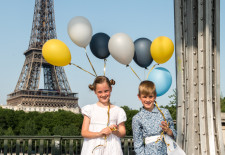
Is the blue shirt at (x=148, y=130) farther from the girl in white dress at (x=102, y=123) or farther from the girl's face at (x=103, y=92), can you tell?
the girl's face at (x=103, y=92)

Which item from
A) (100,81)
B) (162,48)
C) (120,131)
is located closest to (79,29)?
(162,48)

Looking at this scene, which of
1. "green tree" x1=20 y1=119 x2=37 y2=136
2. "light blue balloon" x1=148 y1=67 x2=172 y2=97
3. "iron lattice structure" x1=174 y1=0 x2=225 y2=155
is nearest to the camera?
"iron lattice structure" x1=174 y1=0 x2=225 y2=155

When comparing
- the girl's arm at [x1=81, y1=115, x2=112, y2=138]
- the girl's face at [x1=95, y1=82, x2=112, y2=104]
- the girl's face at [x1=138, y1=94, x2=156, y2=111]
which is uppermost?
the girl's face at [x1=95, y1=82, x2=112, y2=104]

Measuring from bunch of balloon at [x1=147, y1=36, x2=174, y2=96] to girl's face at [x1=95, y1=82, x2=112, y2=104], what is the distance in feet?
4.33

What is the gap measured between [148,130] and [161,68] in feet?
5.20

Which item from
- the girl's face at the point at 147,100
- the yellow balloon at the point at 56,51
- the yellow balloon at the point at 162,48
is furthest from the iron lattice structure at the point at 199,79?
the yellow balloon at the point at 56,51

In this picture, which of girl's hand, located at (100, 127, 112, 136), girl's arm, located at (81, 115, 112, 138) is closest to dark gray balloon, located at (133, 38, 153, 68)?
girl's arm, located at (81, 115, 112, 138)

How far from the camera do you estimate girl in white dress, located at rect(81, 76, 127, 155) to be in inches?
120

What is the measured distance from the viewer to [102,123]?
3.09 m

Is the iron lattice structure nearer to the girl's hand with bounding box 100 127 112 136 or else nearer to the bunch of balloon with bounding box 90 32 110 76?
the bunch of balloon with bounding box 90 32 110 76

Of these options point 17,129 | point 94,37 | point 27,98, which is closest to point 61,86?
point 27,98

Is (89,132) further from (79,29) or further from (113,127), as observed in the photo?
(79,29)

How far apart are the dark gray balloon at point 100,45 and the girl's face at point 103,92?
187cm

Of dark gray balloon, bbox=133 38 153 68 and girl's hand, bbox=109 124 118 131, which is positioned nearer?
girl's hand, bbox=109 124 118 131
